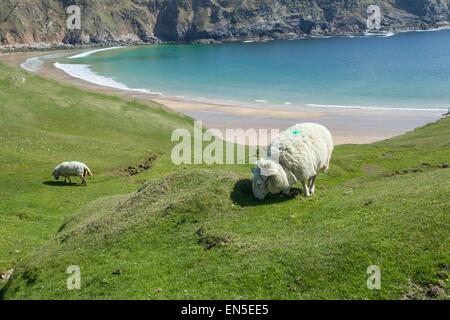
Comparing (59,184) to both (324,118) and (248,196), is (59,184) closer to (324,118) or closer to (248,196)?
(248,196)

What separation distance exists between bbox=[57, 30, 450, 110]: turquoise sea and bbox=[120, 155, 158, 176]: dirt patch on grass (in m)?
59.7

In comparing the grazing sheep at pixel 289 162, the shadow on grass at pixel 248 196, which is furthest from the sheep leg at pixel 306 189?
the shadow on grass at pixel 248 196

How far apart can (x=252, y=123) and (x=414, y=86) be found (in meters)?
55.1

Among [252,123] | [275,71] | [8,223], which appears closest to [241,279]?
[8,223]

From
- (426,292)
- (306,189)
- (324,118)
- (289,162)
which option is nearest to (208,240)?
(289,162)

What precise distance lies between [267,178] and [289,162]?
1.40 m

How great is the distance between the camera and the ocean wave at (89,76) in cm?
12575

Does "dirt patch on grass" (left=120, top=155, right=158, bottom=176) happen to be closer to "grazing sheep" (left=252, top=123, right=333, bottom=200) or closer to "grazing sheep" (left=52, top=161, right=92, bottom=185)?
"grazing sheep" (left=52, top=161, right=92, bottom=185)

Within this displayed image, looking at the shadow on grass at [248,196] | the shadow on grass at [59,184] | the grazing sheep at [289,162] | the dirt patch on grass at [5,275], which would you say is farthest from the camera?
the shadow on grass at [59,184]

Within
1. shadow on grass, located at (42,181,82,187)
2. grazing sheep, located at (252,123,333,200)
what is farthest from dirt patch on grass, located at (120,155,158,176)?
grazing sheep, located at (252,123,333,200)

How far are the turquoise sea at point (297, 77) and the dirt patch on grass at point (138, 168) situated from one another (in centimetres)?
5968

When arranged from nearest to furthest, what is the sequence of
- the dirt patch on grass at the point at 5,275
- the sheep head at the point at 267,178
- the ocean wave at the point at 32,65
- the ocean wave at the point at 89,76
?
the sheep head at the point at 267,178, the dirt patch on grass at the point at 5,275, the ocean wave at the point at 89,76, the ocean wave at the point at 32,65

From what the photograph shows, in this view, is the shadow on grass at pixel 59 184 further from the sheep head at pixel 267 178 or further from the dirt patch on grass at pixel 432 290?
the dirt patch on grass at pixel 432 290

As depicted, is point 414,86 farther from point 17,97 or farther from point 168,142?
point 17,97
